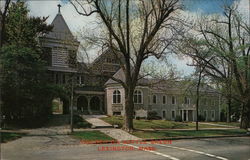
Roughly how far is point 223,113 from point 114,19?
48.4 m

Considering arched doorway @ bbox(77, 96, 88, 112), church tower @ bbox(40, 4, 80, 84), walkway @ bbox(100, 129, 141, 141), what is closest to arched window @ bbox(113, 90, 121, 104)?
arched doorway @ bbox(77, 96, 88, 112)

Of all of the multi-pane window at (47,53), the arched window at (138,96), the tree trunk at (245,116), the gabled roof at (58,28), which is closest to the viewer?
the multi-pane window at (47,53)

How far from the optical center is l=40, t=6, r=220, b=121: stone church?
85.1ft

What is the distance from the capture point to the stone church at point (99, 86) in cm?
2594

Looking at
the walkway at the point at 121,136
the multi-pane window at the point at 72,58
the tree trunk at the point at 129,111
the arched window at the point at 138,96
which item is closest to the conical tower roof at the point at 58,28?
the multi-pane window at the point at 72,58

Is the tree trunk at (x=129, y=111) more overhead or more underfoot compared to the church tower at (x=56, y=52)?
more underfoot

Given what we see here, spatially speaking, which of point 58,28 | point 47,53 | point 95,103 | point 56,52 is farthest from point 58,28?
point 95,103

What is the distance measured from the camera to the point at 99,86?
4216cm

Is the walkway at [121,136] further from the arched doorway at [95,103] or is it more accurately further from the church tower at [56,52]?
the arched doorway at [95,103]

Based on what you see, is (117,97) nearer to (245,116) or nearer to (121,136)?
(245,116)

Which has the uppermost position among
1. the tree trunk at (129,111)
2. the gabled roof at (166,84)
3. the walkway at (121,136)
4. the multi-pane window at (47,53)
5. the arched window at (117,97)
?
the multi-pane window at (47,53)

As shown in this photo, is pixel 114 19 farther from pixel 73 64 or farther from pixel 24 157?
pixel 24 157

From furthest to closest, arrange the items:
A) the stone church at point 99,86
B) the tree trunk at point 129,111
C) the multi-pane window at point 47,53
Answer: the multi-pane window at point 47,53 < the stone church at point 99,86 < the tree trunk at point 129,111

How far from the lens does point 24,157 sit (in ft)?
40.3
